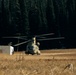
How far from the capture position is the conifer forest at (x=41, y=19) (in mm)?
98500

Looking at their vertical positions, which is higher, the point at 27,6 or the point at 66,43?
the point at 27,6

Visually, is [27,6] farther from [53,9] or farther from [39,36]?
[39,36]

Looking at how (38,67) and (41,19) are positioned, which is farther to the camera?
(41,19)

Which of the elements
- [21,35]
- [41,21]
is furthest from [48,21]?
[21,35]

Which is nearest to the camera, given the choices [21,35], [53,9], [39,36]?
[39,36]

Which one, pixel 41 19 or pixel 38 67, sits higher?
pixel 41 19

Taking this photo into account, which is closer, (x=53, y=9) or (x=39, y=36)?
(x=39, y=36)

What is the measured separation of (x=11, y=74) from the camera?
1302 cm

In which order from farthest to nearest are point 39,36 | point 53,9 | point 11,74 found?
point 53,9 < point 39,36 < point 11,74

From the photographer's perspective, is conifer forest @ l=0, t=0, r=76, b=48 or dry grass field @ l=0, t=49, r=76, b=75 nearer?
dry grass field @ l=0, t=49, r=76, b=75

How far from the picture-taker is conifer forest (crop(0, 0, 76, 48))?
9850 cm

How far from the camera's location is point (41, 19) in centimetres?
10100

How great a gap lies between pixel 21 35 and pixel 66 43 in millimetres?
11153

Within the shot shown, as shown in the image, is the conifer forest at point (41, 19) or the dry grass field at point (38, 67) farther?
the conifer forest at point (41, 19)
